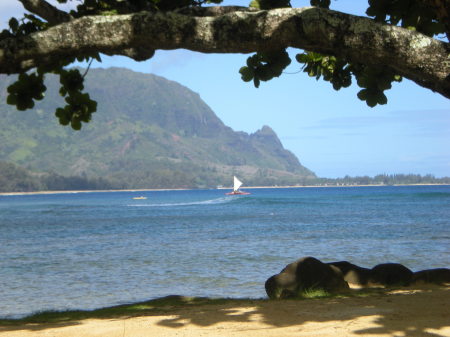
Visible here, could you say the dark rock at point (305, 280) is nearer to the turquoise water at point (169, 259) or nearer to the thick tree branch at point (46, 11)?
the turquoise water at point (169, 259)

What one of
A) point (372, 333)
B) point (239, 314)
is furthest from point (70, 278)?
point (372, 333)

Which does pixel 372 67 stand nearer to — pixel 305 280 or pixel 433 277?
pixel 305 280

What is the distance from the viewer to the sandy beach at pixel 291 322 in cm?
649

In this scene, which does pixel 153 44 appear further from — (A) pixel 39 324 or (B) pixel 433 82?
(A) pixel 39 324

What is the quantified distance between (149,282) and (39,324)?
8669 millimetres

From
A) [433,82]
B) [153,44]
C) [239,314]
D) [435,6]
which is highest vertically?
[435,6]

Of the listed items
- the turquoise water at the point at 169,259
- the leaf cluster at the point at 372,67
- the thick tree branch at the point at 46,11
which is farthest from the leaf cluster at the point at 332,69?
the turquoise water at the point at 169,259

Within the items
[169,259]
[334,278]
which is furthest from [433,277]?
[169,259]

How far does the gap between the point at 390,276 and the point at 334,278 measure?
178 cm

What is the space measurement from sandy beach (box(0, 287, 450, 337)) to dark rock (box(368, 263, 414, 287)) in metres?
3.34

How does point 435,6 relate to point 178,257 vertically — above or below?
above

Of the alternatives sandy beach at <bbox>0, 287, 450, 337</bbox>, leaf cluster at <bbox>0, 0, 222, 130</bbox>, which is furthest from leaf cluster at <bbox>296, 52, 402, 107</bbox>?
sandy beach at <bbox>0, 287, 450, 337</bbox>

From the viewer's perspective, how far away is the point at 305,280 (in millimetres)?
11703

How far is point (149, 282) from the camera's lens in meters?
17.5
